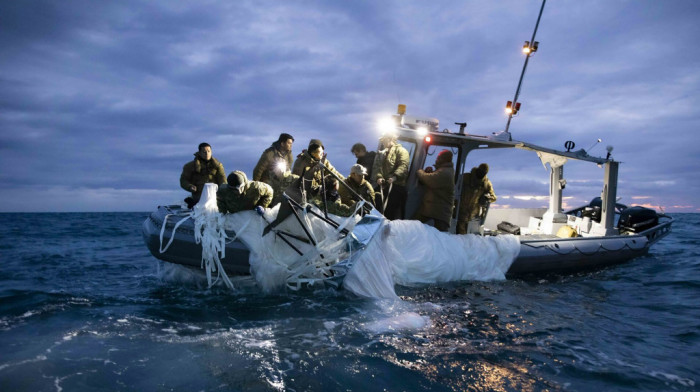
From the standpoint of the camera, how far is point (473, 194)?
286 inches

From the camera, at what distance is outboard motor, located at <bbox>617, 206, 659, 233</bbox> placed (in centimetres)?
1009

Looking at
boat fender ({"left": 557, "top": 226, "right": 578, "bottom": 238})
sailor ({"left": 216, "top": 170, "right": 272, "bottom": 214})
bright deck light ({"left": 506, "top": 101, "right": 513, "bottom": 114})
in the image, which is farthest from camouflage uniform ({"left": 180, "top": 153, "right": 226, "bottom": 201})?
boat fender ({"left": 557, "top": 226, "right": 578, "bottom": 238})

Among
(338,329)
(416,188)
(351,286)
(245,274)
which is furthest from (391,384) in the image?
(416,188)

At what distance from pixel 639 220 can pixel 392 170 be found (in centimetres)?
771

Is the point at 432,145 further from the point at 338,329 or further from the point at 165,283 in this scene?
the point at 165,283

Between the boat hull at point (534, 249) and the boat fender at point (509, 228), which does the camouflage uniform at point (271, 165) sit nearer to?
the boat hull at point (534, 249)

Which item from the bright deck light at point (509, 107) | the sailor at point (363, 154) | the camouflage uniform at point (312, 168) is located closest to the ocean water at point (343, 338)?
the camouflage uniform at point (312, 168)

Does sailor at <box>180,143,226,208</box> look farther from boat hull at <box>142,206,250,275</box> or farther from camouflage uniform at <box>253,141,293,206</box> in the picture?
boat hull at <box>142,206,250,275</box>

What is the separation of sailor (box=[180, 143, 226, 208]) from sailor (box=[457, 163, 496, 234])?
179 inches

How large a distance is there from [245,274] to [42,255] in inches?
359

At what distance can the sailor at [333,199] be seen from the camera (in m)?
5.71

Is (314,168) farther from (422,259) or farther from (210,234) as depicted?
(422,259)

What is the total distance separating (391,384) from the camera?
3131 millimetres

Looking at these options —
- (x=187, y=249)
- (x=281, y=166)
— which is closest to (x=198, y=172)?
(x=281, y=166)
